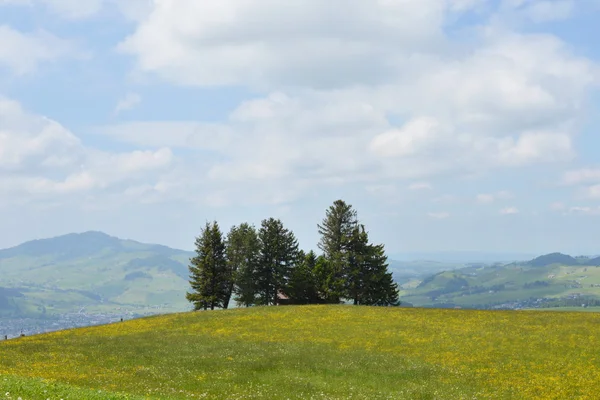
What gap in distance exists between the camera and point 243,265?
87.2m

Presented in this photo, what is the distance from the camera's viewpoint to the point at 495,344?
44.8 m

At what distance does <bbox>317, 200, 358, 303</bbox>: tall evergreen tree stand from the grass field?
26.2 m

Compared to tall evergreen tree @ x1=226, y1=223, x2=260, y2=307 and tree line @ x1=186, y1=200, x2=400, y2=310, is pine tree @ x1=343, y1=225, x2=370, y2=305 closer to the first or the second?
tree line @ x1=186, y1=200, x2=400, y2=310

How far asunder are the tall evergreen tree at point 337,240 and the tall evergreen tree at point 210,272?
60.4ft

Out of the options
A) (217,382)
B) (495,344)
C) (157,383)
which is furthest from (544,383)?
(157,383)

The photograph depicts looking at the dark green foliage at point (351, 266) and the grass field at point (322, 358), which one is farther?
the dark green foliage at point (351, 266)

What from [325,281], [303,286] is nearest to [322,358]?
[325,281]

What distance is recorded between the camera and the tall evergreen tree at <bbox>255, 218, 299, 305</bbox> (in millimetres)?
89062

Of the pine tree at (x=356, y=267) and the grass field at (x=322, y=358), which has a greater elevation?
the pine tree at (x=356, y=267)

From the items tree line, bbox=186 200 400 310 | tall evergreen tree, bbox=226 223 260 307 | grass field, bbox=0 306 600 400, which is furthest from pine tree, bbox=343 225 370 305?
grass field, bbox=0 306 600 400

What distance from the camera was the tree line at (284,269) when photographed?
86.4 meters

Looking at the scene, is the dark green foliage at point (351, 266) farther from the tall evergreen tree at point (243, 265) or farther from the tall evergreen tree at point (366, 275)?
the tall evergreen tree at point (243, 265)

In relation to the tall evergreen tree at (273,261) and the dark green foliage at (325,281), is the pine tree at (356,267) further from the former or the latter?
the tall evergreen tree at (273,261)

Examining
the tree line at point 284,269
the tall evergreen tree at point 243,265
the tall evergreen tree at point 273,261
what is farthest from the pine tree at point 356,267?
the tall evergreen tree at point 243,265
